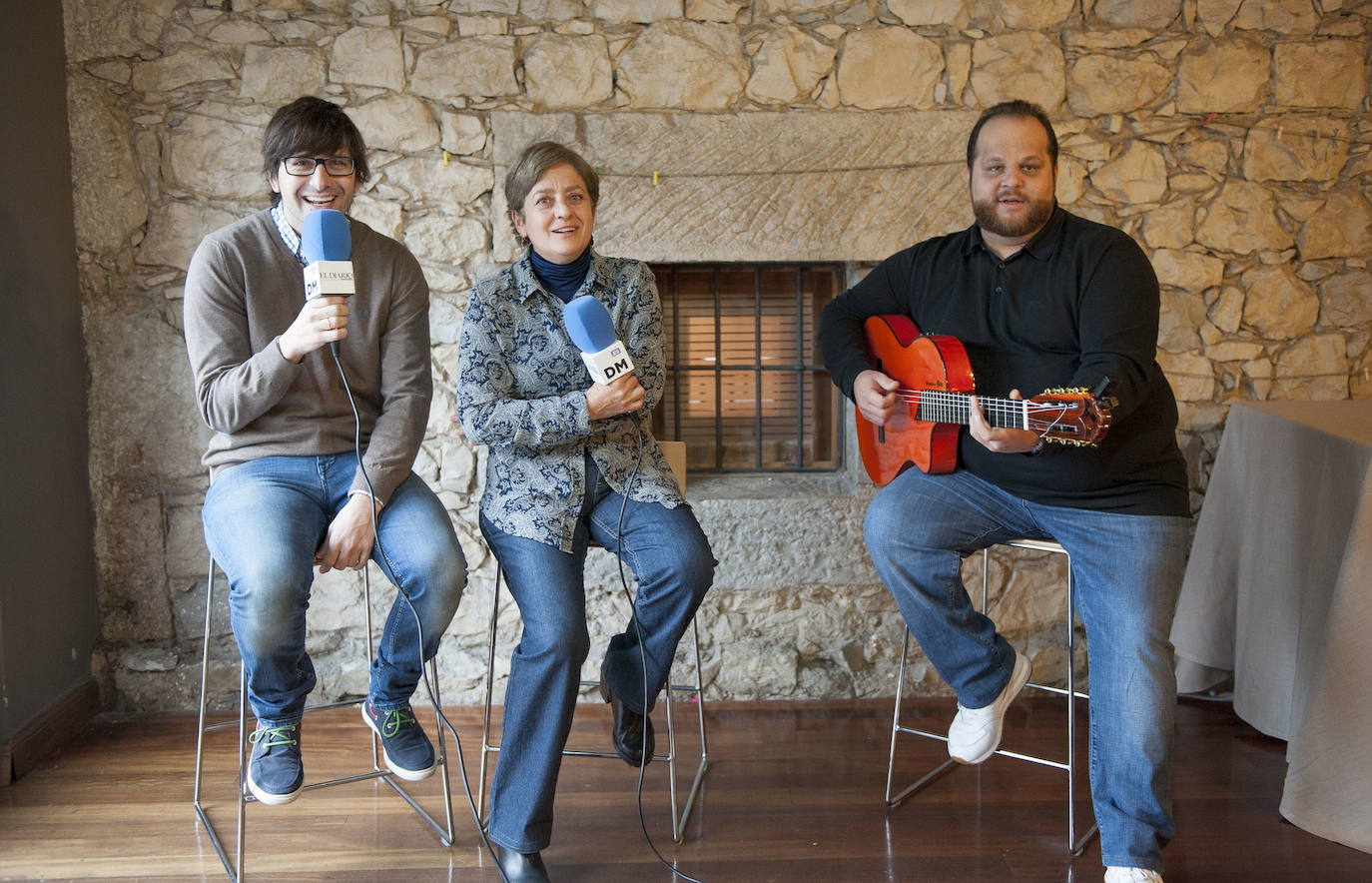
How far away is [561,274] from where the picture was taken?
8.20 feet

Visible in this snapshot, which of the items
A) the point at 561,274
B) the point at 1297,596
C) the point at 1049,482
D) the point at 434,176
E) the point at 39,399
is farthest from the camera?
the point at 434,176

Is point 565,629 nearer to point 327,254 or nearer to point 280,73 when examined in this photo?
point 327,254

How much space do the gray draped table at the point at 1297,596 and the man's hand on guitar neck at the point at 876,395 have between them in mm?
1068

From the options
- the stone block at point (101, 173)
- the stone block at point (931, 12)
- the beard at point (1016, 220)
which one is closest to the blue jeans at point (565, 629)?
the beard at point (1016, 220)

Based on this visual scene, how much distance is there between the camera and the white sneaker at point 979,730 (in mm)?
2445

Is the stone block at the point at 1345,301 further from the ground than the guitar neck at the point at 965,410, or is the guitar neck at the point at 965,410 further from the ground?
the stone block at the point at 1345,301

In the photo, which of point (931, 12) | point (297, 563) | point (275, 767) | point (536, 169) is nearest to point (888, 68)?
point (931, 12)

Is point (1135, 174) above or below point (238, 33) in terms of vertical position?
below

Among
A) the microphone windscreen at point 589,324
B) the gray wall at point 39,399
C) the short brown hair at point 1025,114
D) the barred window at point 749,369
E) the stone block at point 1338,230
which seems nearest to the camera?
the microphone windscreen at point 589,324

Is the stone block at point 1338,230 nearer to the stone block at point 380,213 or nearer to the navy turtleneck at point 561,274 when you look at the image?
the navy turtleneck at point 561,274

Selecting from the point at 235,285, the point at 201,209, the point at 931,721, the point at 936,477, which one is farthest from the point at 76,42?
the point at 931,721

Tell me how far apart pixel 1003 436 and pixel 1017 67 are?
5.12ft

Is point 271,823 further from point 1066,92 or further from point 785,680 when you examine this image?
point 1066,92

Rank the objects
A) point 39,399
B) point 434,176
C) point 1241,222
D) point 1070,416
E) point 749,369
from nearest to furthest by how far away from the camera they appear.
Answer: point 1070,416, point 39,399, point 434,176, point 1241,222, point 749,369
